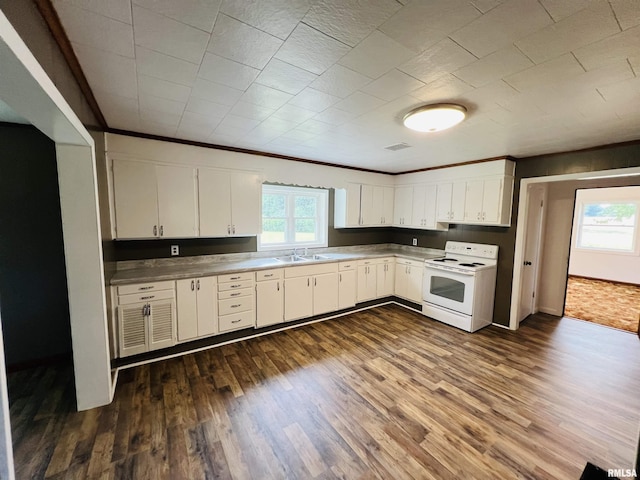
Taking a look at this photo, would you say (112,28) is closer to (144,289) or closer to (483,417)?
(144,289)

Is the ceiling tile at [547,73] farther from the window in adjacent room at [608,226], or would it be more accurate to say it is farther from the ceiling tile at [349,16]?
the window in adjacent room at [608,226]

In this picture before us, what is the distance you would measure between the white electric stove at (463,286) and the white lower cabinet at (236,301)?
2.74 m

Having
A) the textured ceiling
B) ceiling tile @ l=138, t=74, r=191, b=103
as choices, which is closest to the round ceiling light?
the textured ceiling

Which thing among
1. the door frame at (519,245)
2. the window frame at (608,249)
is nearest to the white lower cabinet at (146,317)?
the door frame at (519,245)

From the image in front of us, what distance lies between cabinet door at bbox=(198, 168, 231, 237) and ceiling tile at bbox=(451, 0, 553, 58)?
9.42 ft

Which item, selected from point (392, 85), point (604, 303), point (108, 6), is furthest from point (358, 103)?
point (604, 303)

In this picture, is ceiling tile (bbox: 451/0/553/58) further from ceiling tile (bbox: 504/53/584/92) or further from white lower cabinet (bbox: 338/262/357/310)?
white lower cabinet (bbox: 338/262/357/310)

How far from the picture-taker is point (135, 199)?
293cm

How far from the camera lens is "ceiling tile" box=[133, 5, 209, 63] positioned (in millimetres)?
1204

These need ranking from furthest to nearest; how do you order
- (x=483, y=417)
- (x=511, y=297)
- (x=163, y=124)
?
(x=511, y=297) < (x=163, y=124) < (x=483, y=417)

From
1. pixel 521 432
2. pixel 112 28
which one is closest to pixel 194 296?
pixel 112 28

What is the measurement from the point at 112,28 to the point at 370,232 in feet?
15.2

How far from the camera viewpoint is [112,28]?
1.26 m

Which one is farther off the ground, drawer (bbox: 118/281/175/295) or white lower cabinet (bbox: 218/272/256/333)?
drawer (bbox: 118/281/175/295)
